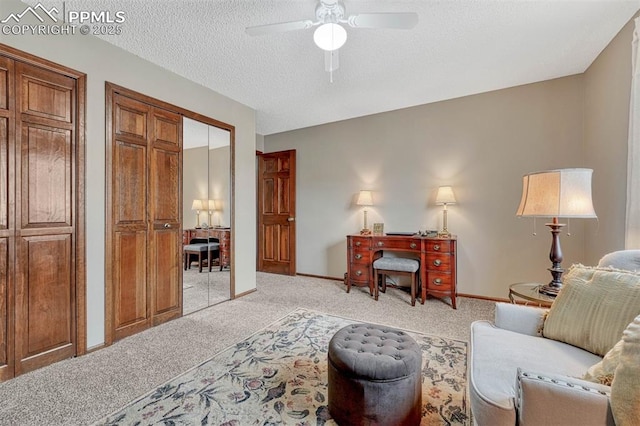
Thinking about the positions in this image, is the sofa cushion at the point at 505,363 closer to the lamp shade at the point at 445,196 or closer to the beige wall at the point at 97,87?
the lamp shade at the point at 445,196

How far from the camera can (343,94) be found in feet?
11.9

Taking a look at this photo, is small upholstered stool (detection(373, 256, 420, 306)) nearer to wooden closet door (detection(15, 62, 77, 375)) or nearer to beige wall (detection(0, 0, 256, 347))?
beige wall (detection(0, 0, 256, 347))

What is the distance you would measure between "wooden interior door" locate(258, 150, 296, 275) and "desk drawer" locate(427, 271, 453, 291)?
2.46 metres

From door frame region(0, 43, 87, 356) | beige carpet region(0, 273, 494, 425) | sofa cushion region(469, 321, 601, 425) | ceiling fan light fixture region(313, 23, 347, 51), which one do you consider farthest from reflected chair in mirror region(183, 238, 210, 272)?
sofa cushion region(469, 321, 601, 425)

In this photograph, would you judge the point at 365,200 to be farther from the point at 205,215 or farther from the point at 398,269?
the point at 205,215

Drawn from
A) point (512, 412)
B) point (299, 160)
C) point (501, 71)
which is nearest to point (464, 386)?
point (512, 412)

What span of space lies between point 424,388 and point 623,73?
2.94 m

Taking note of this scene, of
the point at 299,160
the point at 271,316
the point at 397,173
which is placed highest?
the point at 299,160

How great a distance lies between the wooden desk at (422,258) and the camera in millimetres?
3428

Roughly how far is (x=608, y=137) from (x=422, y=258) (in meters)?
2.09

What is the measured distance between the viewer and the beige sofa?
969 millimetres

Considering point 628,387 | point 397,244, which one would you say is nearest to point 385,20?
point 628,387

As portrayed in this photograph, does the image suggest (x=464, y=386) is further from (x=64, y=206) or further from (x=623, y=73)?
(x=64, y=206)

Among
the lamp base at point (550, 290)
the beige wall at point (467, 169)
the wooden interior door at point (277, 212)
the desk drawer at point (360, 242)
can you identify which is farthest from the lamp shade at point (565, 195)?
the wooden interior door at point (277, 212)
